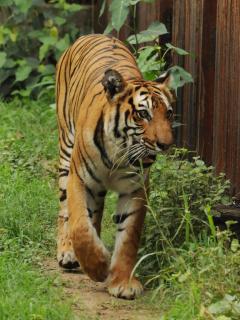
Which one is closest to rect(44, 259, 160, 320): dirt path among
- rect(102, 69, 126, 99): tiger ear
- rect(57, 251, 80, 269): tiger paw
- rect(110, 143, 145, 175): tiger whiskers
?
rect(57, 251, 80, 269): tiger paw

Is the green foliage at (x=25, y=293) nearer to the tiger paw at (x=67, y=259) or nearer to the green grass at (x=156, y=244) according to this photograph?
the green grass at (x=156, y=244)

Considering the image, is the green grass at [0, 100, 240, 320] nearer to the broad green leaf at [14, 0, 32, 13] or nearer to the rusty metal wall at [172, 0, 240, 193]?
the rusty metal wall at [172, 0, 240, 193]

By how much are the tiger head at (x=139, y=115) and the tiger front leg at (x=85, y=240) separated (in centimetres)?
44

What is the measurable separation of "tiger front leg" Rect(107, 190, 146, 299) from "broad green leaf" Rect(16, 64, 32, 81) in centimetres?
489

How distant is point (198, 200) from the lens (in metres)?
6.57

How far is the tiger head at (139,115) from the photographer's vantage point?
19.2ft

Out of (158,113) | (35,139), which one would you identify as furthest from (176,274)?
(35,139)

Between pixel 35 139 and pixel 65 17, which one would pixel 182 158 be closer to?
pixel 35 139

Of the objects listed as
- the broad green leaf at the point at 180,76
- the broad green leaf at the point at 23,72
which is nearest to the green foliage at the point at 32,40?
the broad green leaf at the point at 23,72

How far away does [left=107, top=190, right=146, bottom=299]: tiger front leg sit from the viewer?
6.02m

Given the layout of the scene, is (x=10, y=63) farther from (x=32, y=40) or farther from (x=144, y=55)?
(x=144, y=55)

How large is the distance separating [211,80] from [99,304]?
2099 millimetres

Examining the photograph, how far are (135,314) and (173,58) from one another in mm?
2859

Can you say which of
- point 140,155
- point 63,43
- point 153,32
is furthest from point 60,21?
point 140,155
